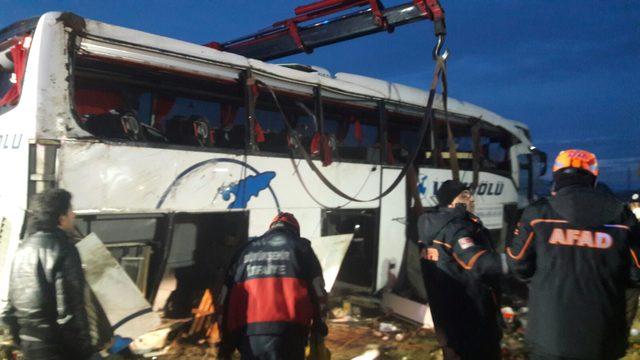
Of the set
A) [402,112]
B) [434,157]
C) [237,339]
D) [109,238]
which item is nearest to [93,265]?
[109,238]

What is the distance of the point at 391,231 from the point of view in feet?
22.4

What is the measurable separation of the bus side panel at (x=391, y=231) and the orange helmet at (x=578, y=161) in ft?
12.7

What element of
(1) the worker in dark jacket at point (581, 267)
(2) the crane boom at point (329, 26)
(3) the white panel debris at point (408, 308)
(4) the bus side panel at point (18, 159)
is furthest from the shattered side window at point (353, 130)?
(1) the worker in dark jacket at point (581, 267)

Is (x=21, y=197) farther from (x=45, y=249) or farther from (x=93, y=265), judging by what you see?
(x=45, y=249)

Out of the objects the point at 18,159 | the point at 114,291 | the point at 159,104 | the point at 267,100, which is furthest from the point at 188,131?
the point at 114,291

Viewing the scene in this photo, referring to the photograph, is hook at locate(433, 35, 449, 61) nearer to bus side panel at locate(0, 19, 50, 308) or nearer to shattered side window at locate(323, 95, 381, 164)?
shattered side window at locate(323, 95, 381, 164)

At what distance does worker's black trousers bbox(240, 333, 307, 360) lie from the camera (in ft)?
10.7

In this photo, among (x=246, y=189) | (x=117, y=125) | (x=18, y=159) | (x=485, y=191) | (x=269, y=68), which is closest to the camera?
(x=18, y=159)

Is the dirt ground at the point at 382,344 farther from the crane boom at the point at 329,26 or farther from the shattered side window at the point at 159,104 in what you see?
the crane boom at the point at 329,26

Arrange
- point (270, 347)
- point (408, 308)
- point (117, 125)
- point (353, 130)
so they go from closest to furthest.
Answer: point (270, 347) → point (117, 125) → point (408, 308) → point (353, 130)

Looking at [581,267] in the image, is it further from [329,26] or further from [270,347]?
[329,26]

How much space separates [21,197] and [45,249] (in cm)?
121

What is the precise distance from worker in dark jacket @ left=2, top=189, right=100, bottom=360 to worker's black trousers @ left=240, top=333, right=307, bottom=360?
110cm

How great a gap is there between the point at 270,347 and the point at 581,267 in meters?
2.09
